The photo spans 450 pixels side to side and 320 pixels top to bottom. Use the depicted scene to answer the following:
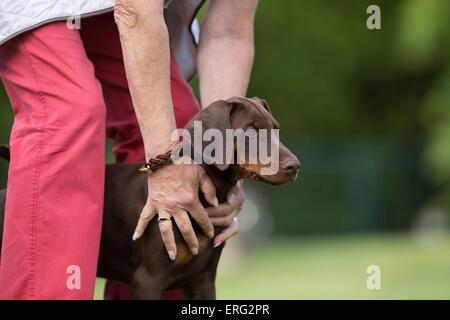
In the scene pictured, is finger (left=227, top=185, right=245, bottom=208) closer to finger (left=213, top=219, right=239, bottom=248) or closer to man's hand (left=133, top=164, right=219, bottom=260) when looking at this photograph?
finger (left=213, top=219, right=239, bottom=248)

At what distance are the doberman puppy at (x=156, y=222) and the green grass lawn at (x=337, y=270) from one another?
3.05 m

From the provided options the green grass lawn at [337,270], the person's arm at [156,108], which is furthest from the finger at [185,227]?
the green grass lawn at [337,270]

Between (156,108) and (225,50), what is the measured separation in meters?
0.69

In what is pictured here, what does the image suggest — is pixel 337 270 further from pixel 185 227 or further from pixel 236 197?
pixel 185 227

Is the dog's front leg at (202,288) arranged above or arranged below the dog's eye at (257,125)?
below

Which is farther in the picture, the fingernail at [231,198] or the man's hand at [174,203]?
the fingernail at [231,198]

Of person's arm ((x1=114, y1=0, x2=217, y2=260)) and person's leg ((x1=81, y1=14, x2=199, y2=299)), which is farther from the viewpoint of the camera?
person's leg ((x1=81, y1=14, x2=199, y2=299))

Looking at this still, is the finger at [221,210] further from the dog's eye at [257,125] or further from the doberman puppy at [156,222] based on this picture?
the dog's eye at [257,125]

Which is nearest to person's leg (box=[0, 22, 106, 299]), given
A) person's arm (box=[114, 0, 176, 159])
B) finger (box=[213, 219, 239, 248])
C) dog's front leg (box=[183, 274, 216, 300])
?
person's arm (box=[114, 0, 176, 159])

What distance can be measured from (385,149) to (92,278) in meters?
12.7

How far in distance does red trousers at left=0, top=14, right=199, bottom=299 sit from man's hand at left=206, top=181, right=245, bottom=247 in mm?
470

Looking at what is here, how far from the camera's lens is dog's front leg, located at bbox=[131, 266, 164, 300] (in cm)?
326

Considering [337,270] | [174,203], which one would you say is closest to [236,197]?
[174,203]

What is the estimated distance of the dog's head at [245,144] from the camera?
3.20m
